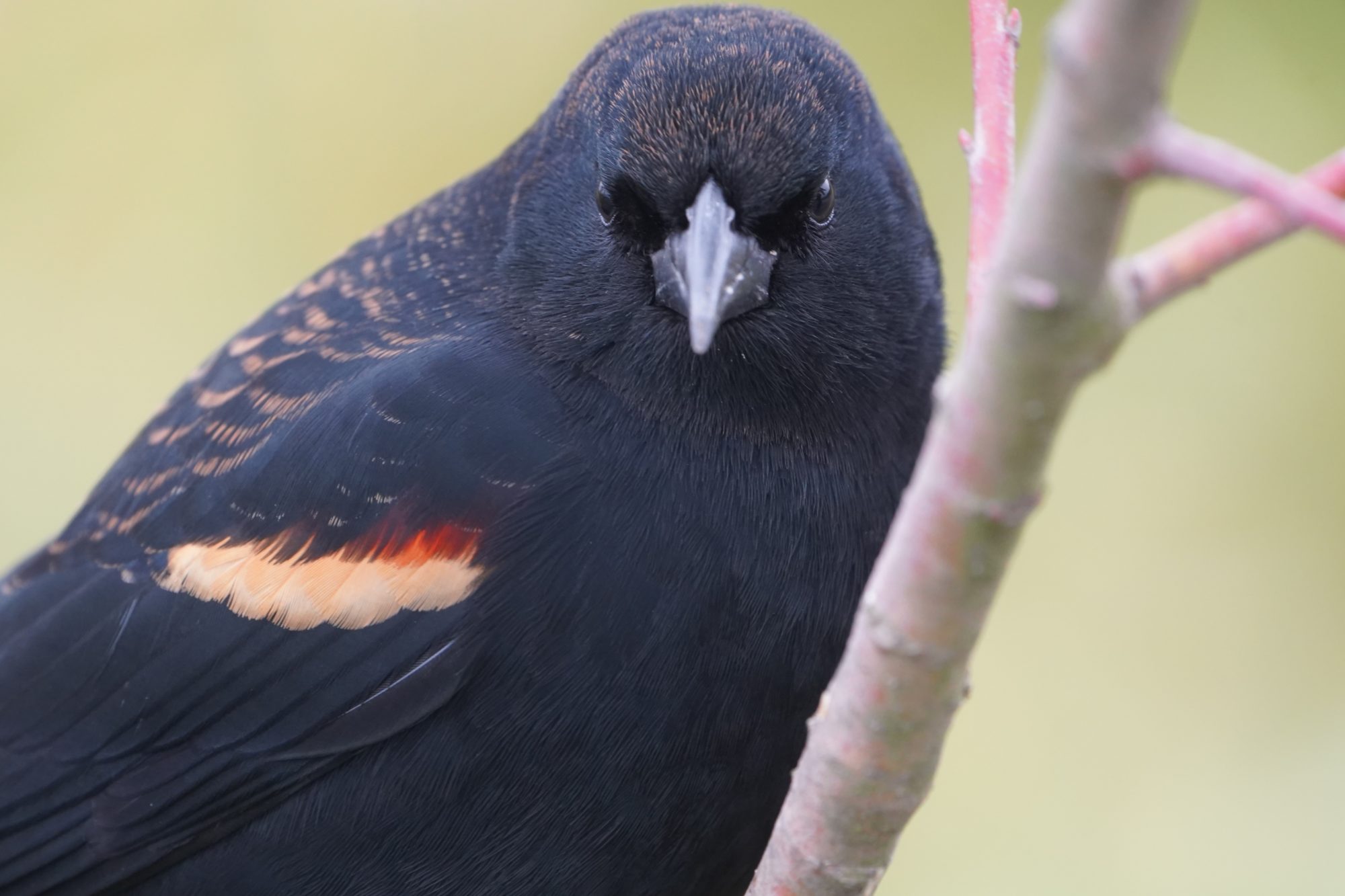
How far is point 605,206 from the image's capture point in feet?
8.96

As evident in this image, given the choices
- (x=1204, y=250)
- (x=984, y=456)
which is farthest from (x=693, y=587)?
(x=1204, y=250)

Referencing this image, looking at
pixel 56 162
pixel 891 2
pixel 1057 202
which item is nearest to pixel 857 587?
pixel 1057 202

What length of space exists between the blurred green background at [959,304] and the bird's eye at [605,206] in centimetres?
280

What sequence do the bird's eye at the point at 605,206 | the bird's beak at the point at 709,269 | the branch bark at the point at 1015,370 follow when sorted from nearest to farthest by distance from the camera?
the branch bark at the point at 1015,370 < the bird's beak at the point at 709,269 < the bird's eye at the point at 605,206

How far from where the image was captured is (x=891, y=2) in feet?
17.5

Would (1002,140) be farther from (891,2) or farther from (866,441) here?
(891,2)

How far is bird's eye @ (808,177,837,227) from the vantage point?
2658 mm

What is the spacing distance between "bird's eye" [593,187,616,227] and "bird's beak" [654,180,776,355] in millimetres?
124

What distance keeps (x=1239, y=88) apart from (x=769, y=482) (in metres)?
3.49

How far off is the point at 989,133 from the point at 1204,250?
90 cm

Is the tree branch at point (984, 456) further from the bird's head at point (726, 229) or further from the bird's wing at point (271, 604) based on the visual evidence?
the bird's wing at point (271, 604)

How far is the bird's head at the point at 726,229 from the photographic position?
2.57 meters

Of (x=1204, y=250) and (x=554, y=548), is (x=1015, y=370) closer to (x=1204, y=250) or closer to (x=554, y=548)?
(x=1204, y=250)

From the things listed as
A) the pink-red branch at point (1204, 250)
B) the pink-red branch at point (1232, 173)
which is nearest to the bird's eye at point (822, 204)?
the pink-red branch at point (1204, 250)
